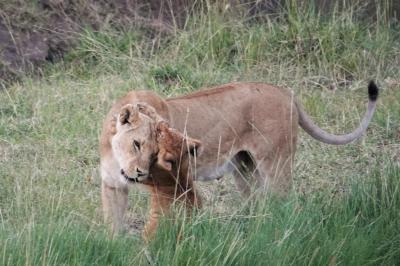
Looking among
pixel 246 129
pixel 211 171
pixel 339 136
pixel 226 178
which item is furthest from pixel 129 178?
pixel 226 178

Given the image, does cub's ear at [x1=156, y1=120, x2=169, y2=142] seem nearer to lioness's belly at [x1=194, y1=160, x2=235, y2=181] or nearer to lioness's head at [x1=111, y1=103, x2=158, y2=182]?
lioness's head at [x1=111, y1=103, x2=158, y2=182]

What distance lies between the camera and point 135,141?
4.27m

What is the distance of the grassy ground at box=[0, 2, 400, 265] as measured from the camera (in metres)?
4.18

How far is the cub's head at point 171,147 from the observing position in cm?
417

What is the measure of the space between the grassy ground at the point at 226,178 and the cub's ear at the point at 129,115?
0.44 metres

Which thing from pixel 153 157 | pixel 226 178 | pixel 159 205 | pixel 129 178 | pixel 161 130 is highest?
pixel 161 130

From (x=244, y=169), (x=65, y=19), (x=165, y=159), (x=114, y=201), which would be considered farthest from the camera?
(x=65, y=19)

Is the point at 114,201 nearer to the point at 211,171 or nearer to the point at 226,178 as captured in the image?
the point at 211,171

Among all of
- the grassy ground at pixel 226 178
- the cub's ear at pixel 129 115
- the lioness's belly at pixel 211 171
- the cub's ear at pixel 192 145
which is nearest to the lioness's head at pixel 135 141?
the cub's ear at pixel 129 115

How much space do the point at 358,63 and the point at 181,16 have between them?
144 cm

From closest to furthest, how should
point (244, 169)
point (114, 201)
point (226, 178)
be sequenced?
point (114, 201) < point (244, 169) < point (226, 178)

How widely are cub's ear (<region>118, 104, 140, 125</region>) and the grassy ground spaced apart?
0.44m

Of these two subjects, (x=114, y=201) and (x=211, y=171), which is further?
(x=211, y=171)

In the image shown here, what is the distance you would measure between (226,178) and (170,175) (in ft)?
5.49
